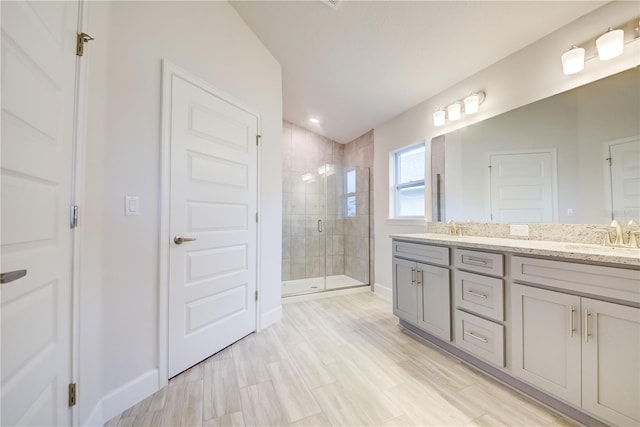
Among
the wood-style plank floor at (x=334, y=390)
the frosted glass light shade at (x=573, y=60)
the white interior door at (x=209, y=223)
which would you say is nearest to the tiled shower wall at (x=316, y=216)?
the white interior door at (x=209, y=223)

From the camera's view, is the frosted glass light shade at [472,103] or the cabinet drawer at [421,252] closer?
the cabinet drawer at [421,252]

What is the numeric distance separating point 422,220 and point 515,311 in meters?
1.36

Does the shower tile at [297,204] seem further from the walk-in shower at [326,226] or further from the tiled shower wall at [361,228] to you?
the tiled shower wall at [361,228]

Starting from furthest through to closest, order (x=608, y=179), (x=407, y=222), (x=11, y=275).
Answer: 1. (x=407, y=222)
2. (x=608, y=179)
3. (x=11, y=275)

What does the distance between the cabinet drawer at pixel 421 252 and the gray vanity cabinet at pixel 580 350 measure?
475mm

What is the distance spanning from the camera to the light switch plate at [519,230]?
1.82m

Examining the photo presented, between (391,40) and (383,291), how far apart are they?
2.80 metres

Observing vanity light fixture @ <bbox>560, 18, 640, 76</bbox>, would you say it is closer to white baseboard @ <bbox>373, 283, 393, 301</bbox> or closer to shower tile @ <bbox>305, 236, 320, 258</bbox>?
white baseboard @ <bbox>373, 283, 393, 301</bbox>

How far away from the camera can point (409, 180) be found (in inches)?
117

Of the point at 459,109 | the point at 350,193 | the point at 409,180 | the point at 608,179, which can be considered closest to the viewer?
the point at 608,179

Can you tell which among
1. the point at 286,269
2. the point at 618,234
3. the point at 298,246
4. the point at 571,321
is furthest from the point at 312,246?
the point at 618,234

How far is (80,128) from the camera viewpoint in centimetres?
106

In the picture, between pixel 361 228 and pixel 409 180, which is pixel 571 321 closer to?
pixel 409 180

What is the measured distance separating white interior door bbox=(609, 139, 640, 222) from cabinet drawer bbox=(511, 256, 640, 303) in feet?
1.86
